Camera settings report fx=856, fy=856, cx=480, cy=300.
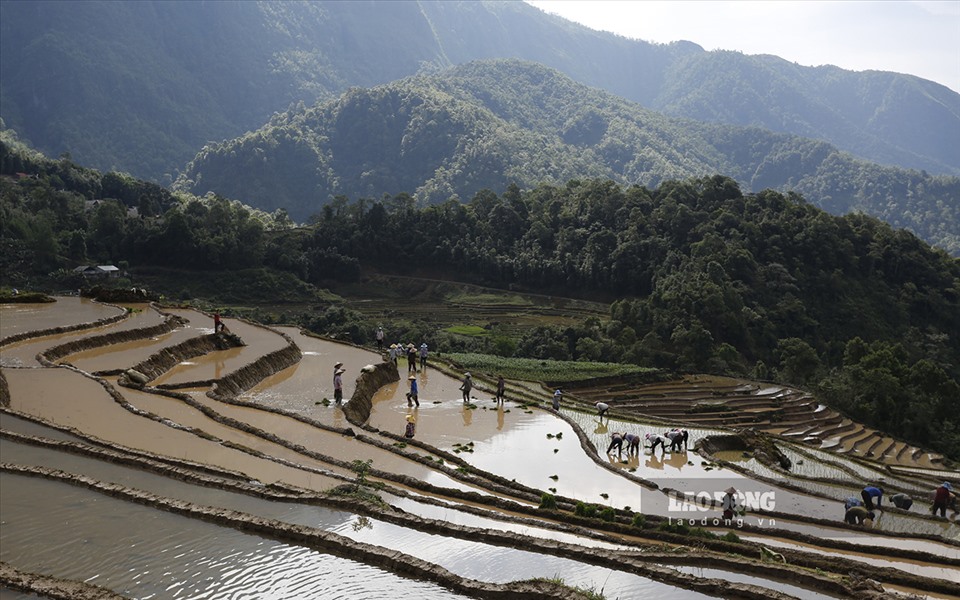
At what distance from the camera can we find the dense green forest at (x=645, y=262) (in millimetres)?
48250

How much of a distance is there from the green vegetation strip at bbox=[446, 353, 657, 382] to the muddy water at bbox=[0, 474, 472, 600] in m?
24.8

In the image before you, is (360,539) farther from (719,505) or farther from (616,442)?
(616,442)

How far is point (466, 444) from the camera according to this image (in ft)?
70.2

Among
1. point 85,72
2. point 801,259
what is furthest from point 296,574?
point 85,72

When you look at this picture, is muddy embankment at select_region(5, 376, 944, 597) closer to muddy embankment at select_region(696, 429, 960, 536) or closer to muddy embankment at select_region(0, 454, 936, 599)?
muddy embankment at select_region(0, 454, 936, 599)

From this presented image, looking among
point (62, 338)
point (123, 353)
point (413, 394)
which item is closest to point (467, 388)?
point (413, 394)

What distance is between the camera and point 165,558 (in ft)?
37.2

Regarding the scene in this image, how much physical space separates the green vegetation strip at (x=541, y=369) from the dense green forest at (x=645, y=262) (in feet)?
25.4

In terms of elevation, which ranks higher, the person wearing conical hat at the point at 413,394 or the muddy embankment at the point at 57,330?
the muddy embankment at the point at 57,330

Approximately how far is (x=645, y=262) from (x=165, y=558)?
210 feet

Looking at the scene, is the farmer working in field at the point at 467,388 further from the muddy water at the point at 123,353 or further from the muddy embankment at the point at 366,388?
the muddy water at the point at 123,353

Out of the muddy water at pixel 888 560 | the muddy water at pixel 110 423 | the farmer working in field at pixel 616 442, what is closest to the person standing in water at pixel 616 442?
the farmer working in field at pixel 616 442

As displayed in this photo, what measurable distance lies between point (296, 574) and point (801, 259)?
2455 inches

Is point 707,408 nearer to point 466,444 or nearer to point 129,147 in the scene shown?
point 466,444
